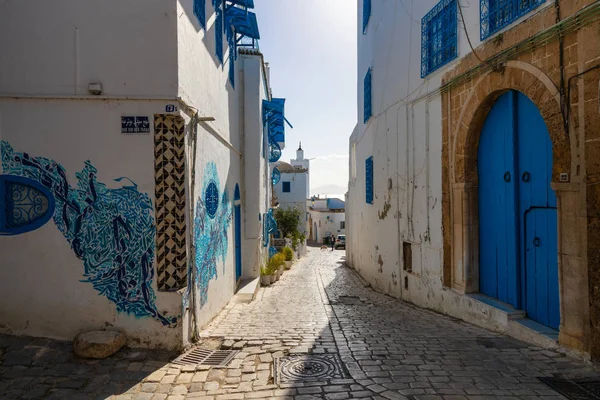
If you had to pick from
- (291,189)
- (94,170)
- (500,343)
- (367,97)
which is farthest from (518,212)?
(291,189)

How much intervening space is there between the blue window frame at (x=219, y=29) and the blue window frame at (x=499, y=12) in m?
4.46

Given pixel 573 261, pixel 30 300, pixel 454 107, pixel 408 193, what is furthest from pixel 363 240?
pixel 30 300

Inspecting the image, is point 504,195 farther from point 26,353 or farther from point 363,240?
point 363,240

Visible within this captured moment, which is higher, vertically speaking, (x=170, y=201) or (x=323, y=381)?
(x=170, y=201)

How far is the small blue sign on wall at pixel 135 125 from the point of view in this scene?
474 cm

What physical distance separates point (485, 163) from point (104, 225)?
5611mm

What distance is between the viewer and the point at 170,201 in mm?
4828

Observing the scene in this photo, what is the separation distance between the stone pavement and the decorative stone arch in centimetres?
74

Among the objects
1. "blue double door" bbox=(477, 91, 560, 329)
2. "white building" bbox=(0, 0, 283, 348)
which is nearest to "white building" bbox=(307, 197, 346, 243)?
"blue double door" bbox=(477, 91, 560, 329)

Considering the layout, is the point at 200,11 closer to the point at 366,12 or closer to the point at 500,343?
the point at 500,343

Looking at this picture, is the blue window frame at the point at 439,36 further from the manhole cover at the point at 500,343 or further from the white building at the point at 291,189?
the white building at the point at 291,189

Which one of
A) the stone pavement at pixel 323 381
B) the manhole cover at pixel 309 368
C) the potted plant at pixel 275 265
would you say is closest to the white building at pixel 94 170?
the stone pavement at pixel 323 381

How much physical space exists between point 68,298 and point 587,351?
230 inches

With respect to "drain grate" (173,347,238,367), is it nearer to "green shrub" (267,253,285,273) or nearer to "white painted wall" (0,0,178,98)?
"white painted wall" (0,0,178,98)
